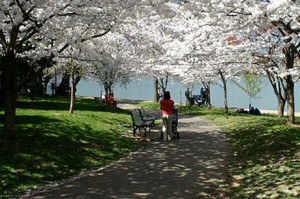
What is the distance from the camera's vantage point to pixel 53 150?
445 inches

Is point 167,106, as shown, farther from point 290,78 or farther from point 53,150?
point 290,78

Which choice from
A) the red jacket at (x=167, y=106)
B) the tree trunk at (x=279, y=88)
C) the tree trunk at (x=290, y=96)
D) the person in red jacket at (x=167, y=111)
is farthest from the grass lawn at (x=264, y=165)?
the tree trunk at (x=279, y=88)

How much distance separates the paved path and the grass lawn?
1.35ft

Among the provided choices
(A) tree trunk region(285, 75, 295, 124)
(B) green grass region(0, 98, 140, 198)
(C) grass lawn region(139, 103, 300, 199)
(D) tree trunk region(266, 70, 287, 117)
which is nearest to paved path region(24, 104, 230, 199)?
(C) grass lawn region(139, 103, 300, 199)

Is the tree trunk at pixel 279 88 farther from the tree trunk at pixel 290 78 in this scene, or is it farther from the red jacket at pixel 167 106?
the red jacket at pixel 167 106

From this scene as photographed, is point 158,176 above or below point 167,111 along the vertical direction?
below

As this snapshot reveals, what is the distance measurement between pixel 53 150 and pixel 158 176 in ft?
12.1

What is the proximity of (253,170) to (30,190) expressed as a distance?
5433 mm

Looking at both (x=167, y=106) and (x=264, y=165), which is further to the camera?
(x=167, y=106)

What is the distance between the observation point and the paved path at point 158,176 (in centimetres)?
786

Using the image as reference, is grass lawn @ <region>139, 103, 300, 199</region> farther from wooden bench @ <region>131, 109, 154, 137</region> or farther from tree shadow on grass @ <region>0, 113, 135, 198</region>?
tree shadow on grass @ <region>0, 113, 135, 198</region>

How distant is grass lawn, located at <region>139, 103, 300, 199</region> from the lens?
25.5 ft

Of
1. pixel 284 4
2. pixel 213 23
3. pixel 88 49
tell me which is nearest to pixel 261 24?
pixel 213 23

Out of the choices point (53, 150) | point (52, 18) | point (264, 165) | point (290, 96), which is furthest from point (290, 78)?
point (52, 18)
